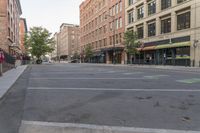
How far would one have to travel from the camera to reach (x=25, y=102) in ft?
25.6

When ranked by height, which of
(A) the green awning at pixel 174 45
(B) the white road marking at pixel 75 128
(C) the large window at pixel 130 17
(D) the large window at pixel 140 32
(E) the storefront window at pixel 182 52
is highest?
(C) the large window at pixel 130 17

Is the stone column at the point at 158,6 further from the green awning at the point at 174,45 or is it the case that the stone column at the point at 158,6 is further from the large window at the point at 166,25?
the green awning at the point at 174,45

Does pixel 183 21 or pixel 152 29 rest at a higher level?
pixel 183 21

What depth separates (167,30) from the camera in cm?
3728

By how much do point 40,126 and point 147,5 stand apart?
41131 mm

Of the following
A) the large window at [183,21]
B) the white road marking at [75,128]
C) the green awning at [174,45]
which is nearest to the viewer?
the white road marking at [75,128]

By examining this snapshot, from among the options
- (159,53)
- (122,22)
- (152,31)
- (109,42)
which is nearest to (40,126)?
(159,53)

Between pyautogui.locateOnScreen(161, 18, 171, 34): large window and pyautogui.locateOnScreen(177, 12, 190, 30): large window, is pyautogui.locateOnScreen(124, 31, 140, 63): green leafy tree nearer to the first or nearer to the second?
pyautogui.locateOnScreen(161, 18, 171, 34): large window

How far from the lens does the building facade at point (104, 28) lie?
178 feet

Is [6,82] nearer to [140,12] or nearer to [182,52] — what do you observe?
[182,52]

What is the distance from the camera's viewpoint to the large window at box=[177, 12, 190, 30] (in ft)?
108

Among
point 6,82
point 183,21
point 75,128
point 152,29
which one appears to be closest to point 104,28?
point 152,29

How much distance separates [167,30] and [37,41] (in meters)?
41.5

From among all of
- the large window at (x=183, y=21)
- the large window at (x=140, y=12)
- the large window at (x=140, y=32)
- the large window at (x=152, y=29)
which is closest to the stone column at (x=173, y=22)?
the large window at (x=183, y=21)
